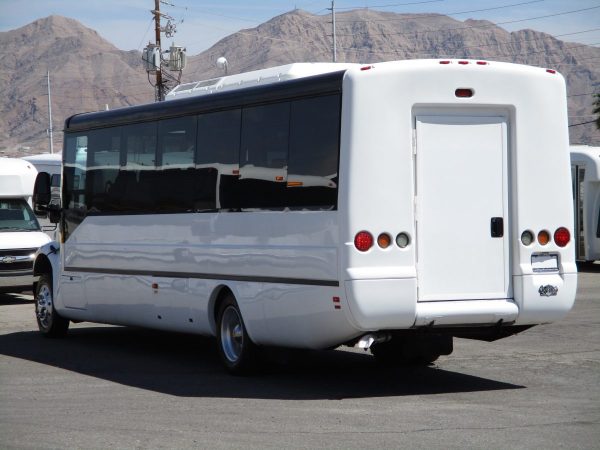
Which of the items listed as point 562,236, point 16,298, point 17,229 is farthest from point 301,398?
point 16,298

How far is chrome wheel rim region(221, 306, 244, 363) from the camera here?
12.5 metres

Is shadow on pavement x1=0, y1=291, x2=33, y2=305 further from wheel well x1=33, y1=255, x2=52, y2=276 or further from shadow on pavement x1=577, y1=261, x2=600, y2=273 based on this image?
shadow on pavement x1=577, y1=261, x2=600, y2=273

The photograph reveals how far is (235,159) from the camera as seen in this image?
1257 centimetres

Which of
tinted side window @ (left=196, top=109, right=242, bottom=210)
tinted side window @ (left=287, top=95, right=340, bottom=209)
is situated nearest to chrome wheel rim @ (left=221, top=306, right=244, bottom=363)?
tinted side window @ (left=196, top=109, right=242, bottom=210)

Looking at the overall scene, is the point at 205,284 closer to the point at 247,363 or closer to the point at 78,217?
the point at 247,363

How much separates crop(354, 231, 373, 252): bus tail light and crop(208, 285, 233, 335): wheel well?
2.30 meters

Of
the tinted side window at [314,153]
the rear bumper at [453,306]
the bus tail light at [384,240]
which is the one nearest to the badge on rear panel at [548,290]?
the rear bumper at [453,306]

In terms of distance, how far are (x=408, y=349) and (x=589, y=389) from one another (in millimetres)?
2193

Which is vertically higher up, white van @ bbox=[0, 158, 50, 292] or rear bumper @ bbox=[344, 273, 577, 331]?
white van @ bbox=[0, 158, 50, 292]

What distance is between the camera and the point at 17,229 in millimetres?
24438

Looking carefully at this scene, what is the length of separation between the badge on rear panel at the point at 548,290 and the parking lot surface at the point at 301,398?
0.86 meters

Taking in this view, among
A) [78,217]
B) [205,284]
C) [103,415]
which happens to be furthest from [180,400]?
[78,217]

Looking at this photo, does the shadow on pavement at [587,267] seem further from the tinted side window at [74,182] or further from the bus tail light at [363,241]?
the bus tail light at [363,241]

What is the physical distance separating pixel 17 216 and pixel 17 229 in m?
0.52
